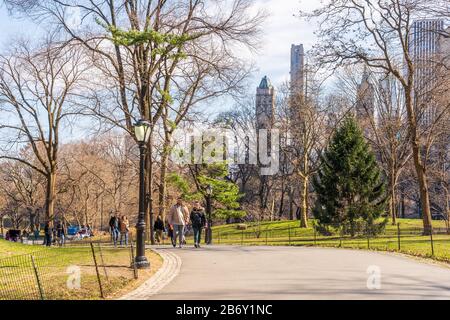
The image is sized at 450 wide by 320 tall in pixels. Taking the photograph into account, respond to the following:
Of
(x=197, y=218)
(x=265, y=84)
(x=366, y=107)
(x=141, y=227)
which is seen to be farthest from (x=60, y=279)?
(x=265, y=84)

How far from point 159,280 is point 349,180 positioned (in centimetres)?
2562

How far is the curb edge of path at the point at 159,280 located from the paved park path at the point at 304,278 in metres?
0.14

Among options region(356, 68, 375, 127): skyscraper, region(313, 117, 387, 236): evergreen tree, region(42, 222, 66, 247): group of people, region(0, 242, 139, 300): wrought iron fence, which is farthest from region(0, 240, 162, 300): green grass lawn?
region(356, 68, 375, 127): skyscraper

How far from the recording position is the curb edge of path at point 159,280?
396 inches

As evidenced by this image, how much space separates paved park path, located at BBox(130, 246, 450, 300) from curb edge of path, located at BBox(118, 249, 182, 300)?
5.4 inches

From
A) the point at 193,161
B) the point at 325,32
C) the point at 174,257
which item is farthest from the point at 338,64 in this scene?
the point at 174,257

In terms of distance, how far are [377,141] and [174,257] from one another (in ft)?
127

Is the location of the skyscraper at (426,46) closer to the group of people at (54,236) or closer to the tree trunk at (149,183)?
the tree trunk at (149,183)

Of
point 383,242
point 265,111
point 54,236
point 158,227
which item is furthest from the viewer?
point 265,111

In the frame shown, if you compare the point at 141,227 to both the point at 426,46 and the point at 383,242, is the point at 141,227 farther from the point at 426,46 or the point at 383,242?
the point at 426,46

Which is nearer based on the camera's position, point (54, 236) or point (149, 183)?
point (149, 183)

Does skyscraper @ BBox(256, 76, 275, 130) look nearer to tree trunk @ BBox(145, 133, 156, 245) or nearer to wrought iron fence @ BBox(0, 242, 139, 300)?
tree trunk @ BBox(145, 133, 156, 245)

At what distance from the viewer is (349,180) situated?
35.9 m

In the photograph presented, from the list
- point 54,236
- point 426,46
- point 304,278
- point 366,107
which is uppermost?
point 426,46
